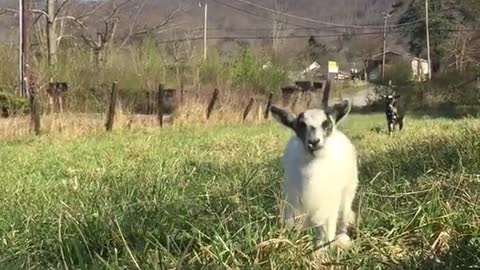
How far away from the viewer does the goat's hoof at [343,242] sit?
11.2 ft

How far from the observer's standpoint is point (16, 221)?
4.41 meters

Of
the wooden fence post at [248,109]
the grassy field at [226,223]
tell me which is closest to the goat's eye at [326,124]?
the grassy field at [226,223]

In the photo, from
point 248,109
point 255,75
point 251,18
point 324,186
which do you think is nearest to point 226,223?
point 324,186

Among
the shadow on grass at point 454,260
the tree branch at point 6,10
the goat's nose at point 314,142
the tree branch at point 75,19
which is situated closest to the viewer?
the shadow on grass at point 454,260

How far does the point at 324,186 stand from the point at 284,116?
1.44ft

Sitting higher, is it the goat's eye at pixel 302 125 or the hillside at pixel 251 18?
the hillside at pixel 251 18

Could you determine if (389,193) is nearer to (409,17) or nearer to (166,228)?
(166,228)

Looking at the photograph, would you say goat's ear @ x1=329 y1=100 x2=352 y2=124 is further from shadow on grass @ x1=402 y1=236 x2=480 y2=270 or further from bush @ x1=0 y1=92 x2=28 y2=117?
bush @ x1=0 y1=92 x2=28 y2=117

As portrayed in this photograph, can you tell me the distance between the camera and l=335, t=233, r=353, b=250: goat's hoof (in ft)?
11.2

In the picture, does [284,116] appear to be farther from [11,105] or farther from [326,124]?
[11,105]

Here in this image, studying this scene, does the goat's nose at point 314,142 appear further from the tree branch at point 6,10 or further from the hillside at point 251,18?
the hillside at point 251,18

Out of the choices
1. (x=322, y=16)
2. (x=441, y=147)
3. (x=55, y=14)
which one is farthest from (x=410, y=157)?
(x=322, y=16)

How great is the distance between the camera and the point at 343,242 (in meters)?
3.45

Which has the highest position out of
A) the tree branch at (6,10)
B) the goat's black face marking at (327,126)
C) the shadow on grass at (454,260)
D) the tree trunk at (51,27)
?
the tree branch at (6,10)
